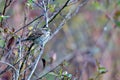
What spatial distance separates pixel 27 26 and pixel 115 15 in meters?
2.94

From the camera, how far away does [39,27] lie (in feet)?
12.2

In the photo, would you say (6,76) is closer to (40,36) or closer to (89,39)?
(40,36)

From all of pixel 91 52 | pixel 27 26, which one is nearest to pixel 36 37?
pixel 27 26

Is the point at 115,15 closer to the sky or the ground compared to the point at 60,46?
closer to the sky

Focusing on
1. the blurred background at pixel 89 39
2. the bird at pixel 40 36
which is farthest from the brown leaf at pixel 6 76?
the blurred background at pixel 89 39

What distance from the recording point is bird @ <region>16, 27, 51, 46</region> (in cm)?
354

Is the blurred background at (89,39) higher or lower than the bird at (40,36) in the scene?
lower

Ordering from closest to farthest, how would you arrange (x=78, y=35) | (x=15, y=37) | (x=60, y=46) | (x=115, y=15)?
(x=15, y=37) → (x=115, y=15) → (x=60, y=46) → (x=78, y=35)

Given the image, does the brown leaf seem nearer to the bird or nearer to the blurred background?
the bird

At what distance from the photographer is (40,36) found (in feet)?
12.3

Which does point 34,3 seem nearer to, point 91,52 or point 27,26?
point 27,26

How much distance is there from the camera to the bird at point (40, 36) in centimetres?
354

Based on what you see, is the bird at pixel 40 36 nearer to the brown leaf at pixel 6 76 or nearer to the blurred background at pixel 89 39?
the brown leaf at pixel 6 76

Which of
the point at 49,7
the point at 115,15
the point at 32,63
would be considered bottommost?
the point at 115,15
